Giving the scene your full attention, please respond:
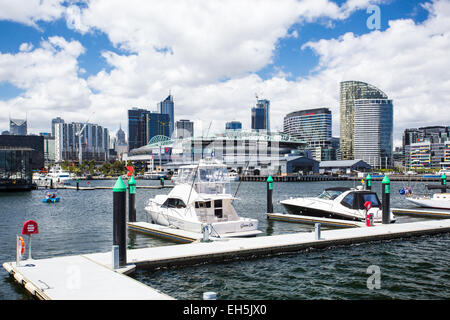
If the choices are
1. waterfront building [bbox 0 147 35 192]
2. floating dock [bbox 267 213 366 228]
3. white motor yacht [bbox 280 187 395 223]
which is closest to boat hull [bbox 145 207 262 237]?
floating dock [bbox 267 213 366 228]

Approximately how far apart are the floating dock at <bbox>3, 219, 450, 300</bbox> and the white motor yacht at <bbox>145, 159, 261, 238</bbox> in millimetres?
1835

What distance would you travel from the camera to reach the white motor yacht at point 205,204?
23.1 m

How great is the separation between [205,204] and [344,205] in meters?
12.3

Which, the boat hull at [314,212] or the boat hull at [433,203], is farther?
the boat hull at [433,203]

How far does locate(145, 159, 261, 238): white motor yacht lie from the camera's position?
23109 millimetres

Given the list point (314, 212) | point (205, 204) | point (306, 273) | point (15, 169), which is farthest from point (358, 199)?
point (15, 169)

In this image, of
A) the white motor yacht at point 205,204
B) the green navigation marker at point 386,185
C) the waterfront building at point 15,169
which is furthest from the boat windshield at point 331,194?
the waterfront building at point 15,169

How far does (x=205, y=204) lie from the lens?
24297mm

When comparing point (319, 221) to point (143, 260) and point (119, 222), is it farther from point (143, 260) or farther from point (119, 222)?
point (119, 222)

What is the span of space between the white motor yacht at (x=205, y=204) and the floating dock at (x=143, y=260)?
1.84 m

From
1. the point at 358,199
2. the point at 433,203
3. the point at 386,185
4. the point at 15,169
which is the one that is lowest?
the point at 433,203

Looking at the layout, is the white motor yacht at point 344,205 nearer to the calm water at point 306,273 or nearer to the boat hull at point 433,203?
the calm water at point 306,273

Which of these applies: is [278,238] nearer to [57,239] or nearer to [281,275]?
[281,275]
